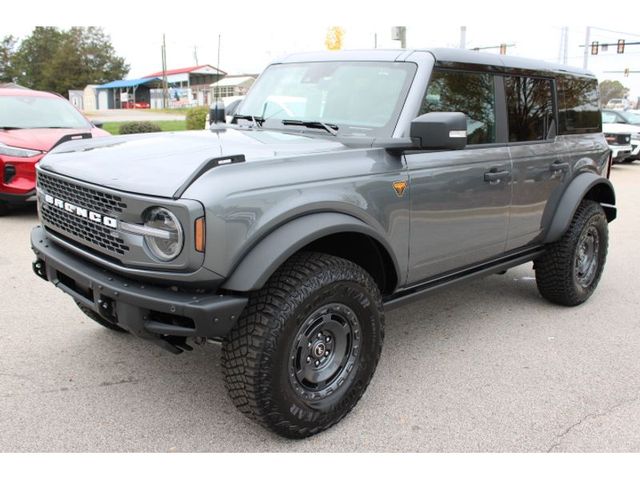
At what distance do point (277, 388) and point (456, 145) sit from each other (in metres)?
1.63

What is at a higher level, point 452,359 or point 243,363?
point 243,363

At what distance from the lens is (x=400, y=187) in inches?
130

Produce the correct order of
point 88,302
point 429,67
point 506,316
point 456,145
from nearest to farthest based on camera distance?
point 88,302 < point 456,145 < point 429,67 < point 506,316

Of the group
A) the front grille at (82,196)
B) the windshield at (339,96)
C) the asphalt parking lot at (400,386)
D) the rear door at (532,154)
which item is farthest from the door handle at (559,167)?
the front grille at (82,196)

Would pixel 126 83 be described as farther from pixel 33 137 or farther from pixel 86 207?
pixel 86 207

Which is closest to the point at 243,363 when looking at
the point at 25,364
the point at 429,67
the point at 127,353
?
the point at 127,353

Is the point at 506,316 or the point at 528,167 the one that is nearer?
the point at 528,167

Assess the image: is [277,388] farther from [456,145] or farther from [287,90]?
[287,90]

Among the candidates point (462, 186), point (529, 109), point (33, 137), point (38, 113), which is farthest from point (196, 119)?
point (462, 186)

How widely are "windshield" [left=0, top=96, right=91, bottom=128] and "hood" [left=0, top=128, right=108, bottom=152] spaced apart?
0.28m

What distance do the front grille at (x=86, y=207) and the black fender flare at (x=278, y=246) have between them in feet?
1.81

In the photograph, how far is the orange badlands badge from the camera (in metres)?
3.29

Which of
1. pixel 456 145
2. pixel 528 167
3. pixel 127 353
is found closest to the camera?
pixel 456 145

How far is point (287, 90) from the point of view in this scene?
4137 mm
